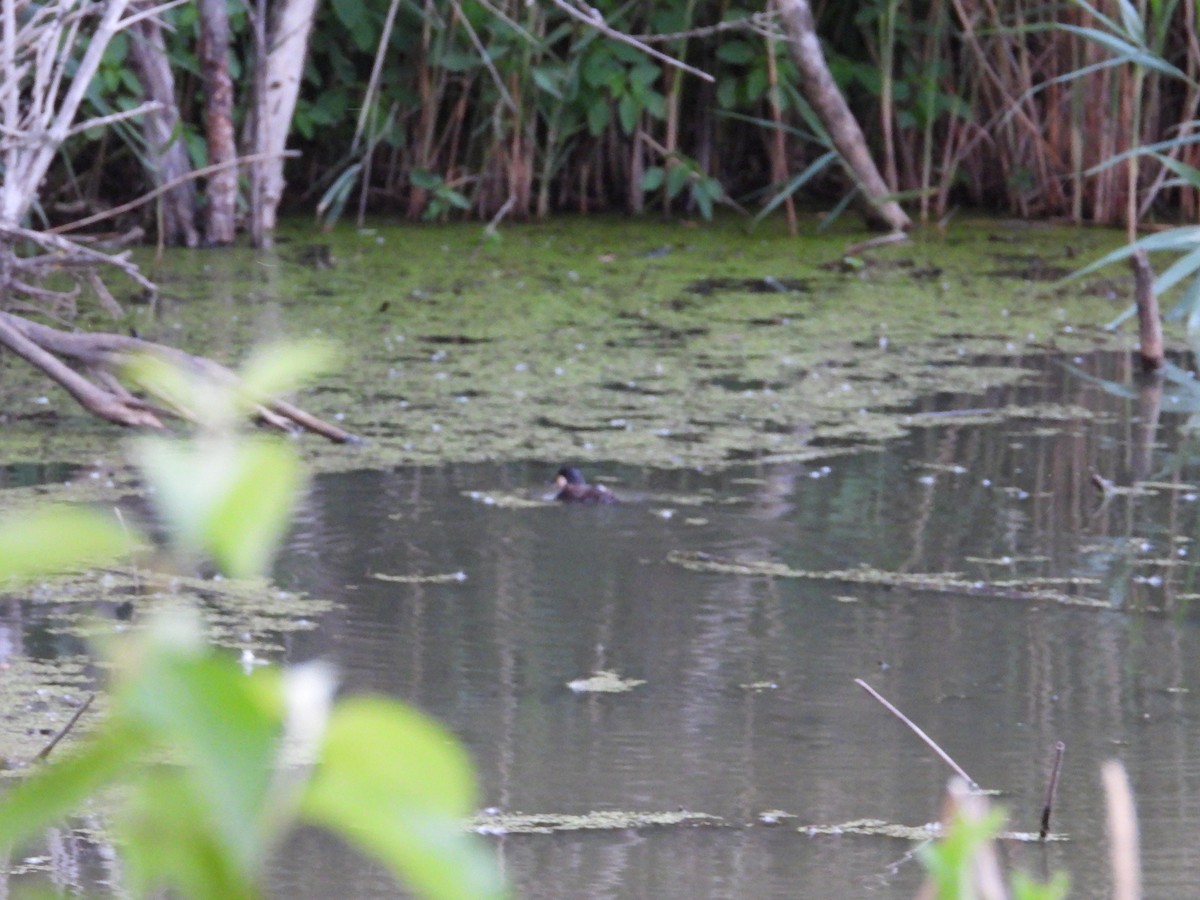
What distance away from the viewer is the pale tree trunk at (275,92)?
21.1 feet

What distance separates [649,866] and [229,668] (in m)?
1.65

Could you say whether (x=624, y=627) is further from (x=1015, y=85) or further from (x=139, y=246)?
(x=1015, y=85)

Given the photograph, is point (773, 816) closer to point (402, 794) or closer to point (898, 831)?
point (898, 831)

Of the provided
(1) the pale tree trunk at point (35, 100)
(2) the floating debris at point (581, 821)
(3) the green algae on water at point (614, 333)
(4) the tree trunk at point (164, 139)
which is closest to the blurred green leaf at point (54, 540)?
(2) the floating debris at point (581, 821)

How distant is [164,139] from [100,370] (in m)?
2.57

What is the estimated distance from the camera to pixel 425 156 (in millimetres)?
7043

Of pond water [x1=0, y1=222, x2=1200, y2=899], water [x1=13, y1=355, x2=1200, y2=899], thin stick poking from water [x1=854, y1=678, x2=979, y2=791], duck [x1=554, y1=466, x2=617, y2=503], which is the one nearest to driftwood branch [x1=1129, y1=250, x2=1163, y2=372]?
pond water [x1=0, y1=222, x2=1200, y2=899]

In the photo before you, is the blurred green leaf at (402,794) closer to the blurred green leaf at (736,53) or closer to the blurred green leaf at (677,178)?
the blurred green leaf at (677,178)

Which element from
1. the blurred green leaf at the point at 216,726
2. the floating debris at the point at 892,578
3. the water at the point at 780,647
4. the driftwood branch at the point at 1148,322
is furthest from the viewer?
the driftwood branch at the point at 1148,322

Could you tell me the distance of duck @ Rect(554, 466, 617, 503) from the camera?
11.6 ft

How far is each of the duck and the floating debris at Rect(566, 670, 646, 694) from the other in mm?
905

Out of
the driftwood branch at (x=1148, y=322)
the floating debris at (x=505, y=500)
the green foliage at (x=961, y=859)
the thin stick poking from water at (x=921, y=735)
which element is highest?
the green foliage at (x=961, y=859)

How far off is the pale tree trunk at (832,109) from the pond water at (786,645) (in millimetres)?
2575

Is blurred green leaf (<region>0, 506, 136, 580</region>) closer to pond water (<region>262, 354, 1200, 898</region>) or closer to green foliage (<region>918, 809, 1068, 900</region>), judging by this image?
green foliage (<region>918, 809, 1068, 900</region>)
